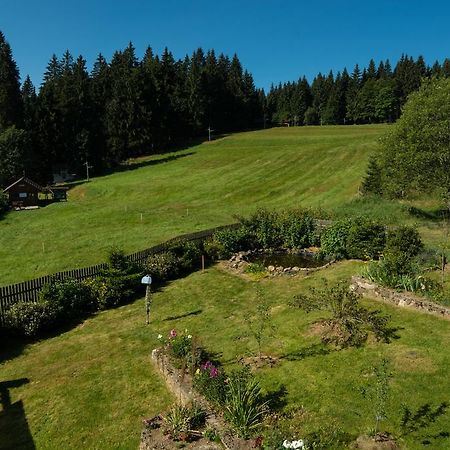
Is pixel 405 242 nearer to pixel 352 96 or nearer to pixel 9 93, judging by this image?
pixel 9 93

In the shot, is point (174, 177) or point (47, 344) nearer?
point (47, 344)

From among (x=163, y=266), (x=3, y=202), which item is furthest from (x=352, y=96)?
(x=163, y=266)

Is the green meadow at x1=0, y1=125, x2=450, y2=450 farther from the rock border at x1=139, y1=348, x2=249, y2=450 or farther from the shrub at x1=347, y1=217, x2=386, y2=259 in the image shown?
the shrub at x1=347, y1=217, x2=386, y2=259

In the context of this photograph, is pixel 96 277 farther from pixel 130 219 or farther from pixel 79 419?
pixel 130 219

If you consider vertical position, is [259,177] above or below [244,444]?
above

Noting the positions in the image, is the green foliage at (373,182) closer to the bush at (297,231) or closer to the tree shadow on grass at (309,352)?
the bush at (297,231)

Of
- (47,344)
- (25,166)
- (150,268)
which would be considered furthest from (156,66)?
(47,344)
